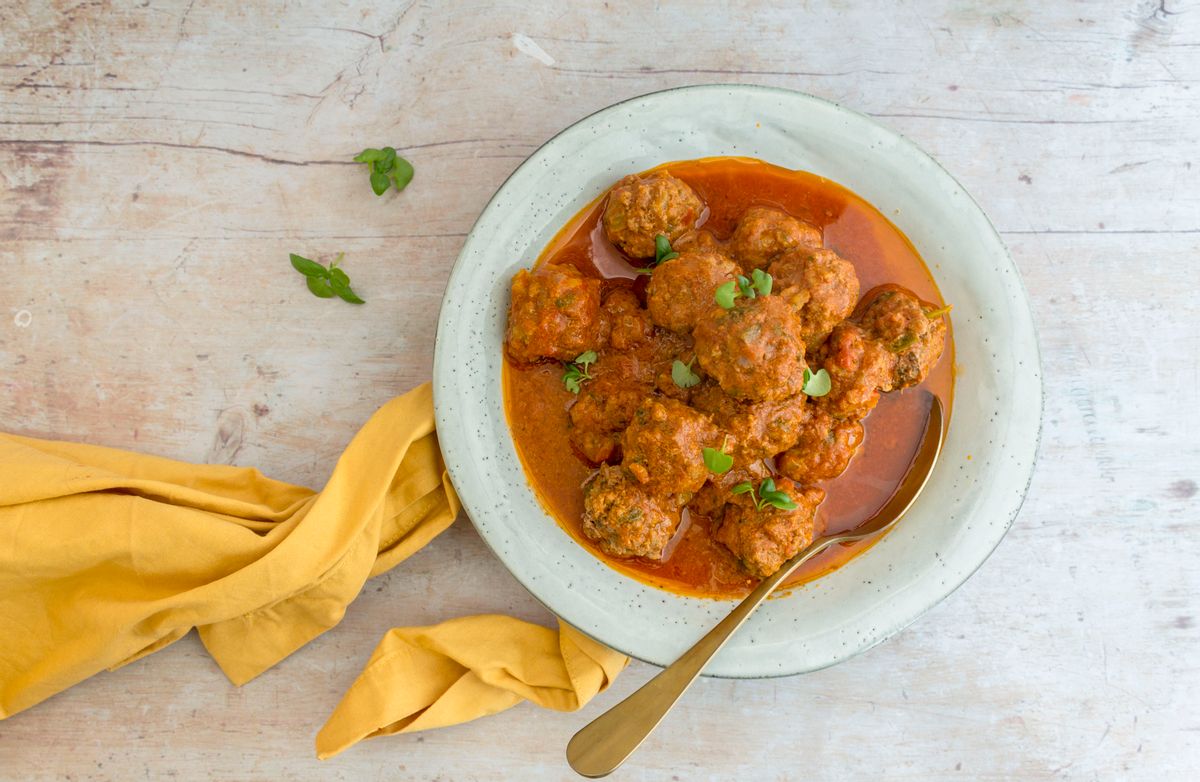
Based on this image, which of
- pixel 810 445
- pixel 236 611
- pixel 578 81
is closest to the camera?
pixel 810 445

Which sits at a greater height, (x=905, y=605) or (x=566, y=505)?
(x=566, y=505)

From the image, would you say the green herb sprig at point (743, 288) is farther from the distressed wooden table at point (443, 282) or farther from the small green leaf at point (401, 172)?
the small green leaf at point (401, 172)

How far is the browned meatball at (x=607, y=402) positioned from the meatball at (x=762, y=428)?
14.7 inches

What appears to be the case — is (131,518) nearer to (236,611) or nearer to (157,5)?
(236,611)

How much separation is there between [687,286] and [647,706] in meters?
1.55

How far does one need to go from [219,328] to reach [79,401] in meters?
0.70

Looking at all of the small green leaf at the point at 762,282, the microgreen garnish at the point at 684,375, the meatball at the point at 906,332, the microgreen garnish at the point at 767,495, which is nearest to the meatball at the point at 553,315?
the microgreen garnish at the point at 684,375

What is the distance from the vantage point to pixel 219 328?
11.8 ft

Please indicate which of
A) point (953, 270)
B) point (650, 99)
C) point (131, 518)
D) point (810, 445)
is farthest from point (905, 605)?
point (131, 518)

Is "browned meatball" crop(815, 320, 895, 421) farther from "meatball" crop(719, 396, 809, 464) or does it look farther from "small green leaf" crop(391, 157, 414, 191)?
"small green leaf" crop(391, 157, 414, 191)

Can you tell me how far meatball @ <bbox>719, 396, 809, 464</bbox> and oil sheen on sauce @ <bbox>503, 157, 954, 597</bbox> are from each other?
40 centimetres

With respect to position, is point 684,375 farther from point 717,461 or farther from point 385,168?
point 385,168

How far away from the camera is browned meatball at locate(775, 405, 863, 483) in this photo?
305 cm

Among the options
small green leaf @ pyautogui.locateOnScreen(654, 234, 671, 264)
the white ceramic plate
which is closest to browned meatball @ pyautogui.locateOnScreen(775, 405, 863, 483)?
the white ceramic plate
